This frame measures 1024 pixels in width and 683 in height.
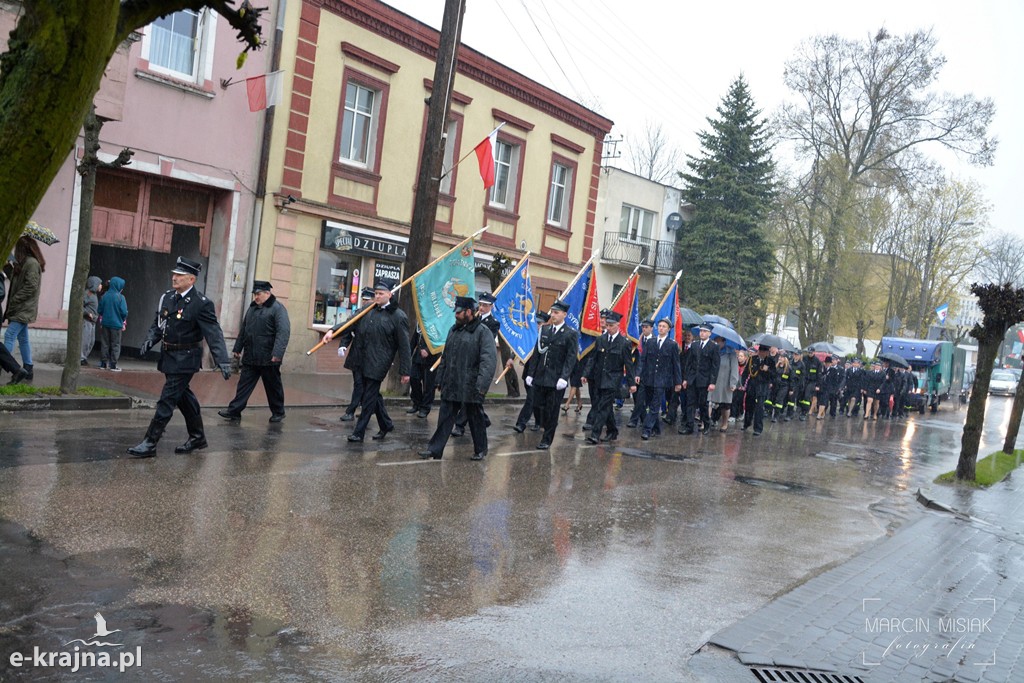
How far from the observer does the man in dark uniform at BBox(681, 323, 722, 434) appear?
17719mm

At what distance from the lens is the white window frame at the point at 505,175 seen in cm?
2681

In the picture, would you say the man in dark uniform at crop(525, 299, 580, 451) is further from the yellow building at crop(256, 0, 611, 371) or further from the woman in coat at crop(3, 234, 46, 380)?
the yellow building at crop(256, 0, 611, 371)

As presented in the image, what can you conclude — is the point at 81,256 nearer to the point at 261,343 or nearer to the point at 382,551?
the point at 261,343

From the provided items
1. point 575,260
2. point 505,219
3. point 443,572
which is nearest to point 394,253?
point 505,219

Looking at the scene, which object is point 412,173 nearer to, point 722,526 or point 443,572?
point 722,526

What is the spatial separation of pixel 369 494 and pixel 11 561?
3373 mm

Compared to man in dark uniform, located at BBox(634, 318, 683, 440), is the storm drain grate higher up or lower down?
lower down

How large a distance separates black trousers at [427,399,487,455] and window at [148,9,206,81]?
396 inches

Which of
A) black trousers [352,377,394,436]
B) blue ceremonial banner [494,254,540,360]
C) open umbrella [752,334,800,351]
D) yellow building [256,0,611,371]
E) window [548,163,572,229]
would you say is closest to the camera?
black trousers [352,377,394,436]

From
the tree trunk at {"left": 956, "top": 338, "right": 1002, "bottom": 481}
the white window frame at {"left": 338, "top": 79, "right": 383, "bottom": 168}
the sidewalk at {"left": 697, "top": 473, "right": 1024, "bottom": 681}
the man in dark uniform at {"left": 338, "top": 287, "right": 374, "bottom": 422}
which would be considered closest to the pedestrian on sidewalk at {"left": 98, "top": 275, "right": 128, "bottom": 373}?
the man in dark uniform at {"left": 338, "top": 287, "right": 374, "bottom": 422}

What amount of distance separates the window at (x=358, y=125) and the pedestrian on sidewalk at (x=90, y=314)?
21.5ft

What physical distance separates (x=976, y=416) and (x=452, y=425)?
27.3 feet

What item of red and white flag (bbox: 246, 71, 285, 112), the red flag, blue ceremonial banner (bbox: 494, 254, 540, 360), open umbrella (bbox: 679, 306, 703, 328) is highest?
red and white flag (bbox: 246, 71, 285, 112)

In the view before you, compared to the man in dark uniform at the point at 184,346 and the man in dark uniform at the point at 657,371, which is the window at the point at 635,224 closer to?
the man in dark uniform at the point at 657,371
